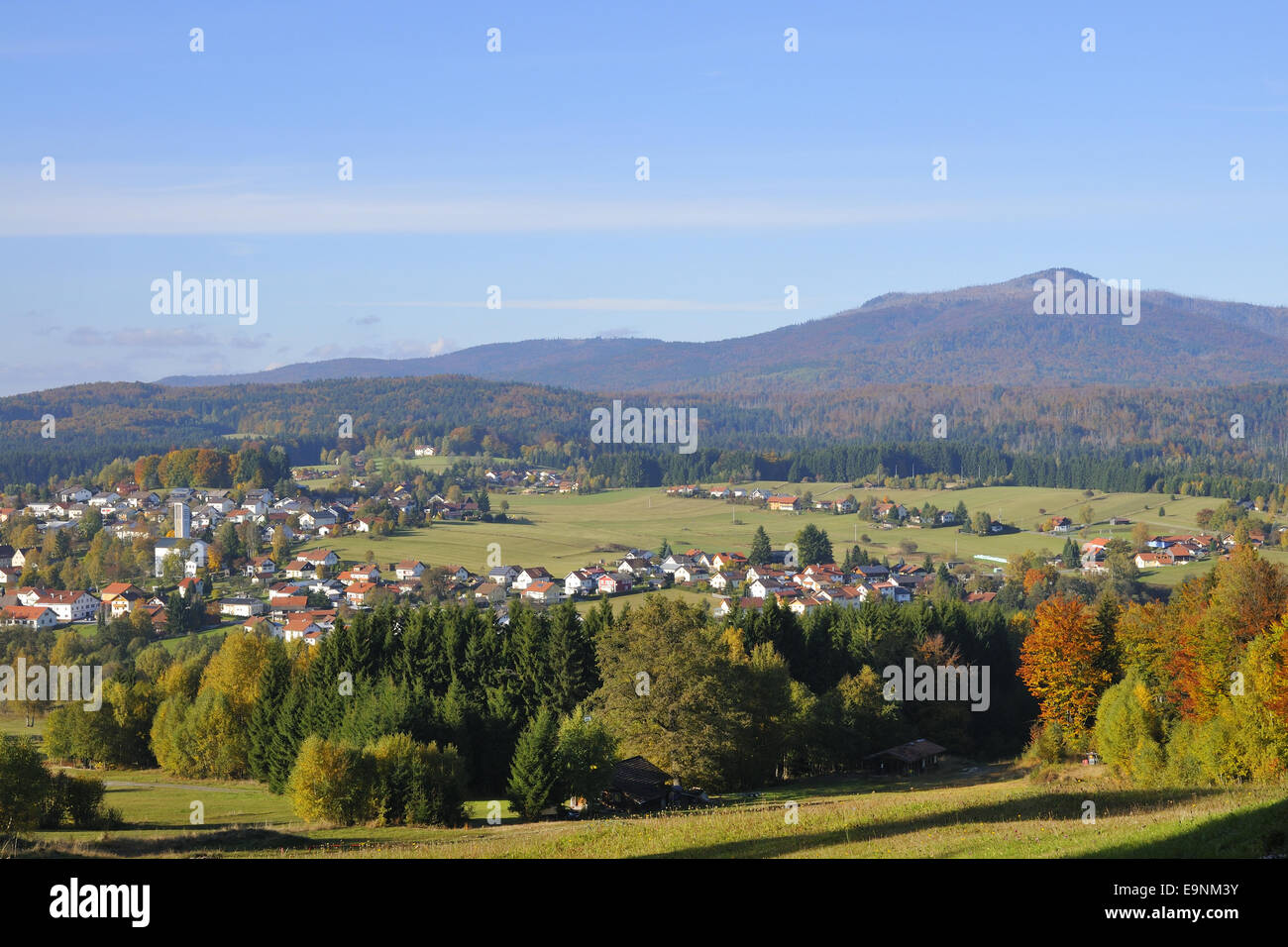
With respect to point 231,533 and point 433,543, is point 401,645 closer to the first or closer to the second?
point 433,543

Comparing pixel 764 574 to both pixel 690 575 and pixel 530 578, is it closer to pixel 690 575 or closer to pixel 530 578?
pixel 690 575

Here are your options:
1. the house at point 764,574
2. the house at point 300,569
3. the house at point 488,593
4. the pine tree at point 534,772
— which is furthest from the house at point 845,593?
the pine tree at point 534,772

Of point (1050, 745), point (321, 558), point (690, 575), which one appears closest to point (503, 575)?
point (690, 575)

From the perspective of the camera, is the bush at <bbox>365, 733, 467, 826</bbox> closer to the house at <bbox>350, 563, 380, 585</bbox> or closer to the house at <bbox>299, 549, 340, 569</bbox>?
the house at <bbox>350, 563, 380, 585</bbox>

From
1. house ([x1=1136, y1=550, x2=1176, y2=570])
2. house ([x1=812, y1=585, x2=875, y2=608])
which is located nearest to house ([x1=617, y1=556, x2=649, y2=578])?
house ([x1=812, y1=585, x2=875, y2=608])

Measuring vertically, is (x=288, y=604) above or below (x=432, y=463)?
below
